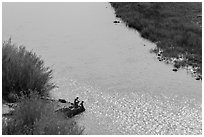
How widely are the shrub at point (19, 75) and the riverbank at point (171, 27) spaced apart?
430 cm

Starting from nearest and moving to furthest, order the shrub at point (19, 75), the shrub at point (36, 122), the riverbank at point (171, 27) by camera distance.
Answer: the shrub at point (36, 122), the shrub at point (19, 75), the riverbank at point (171, 27)

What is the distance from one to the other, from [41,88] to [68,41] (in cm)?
579

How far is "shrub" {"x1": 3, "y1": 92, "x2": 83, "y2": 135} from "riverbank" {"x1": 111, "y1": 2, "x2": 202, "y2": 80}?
17.7 feet

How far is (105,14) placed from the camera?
19.4m

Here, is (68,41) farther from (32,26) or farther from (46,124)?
(46,124)

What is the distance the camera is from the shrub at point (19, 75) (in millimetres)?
8289

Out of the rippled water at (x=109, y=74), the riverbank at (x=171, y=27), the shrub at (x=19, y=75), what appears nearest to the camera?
the rippled water at (x=109, y=74)

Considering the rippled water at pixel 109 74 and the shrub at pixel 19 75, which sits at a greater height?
the shrub at pixel 19 75

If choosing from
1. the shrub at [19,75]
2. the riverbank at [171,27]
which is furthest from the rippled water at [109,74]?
the shrub at [19,75]

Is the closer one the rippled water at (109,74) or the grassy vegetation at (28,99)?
the grassy vegetation at (28,99)

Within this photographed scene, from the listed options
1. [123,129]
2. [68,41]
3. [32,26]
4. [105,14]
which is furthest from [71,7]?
[123,129]

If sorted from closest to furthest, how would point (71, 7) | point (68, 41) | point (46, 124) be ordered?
1. point (46, 124)
2. point (68, 41)
3. point (71, 7)

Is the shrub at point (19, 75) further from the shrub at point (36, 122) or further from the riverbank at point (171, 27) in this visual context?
the riverbank at point (171, 27)

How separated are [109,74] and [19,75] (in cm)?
322
